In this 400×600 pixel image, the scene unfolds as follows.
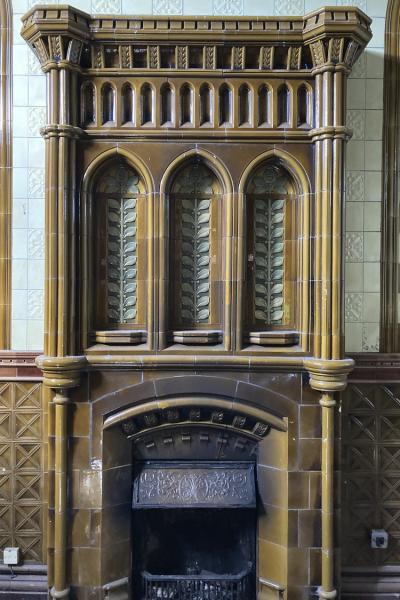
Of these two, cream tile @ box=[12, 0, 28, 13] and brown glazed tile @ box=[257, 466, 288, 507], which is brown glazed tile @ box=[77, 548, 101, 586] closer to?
brown glazed tile @ box=[257, 466, 288, 507]

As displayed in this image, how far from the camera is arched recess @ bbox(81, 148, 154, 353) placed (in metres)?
3.48

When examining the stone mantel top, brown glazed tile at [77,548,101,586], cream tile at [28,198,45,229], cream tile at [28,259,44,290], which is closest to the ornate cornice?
the stone mantel top

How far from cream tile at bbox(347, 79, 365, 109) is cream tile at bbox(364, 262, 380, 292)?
1.34m

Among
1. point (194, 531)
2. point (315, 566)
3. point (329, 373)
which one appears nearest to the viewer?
point (329, 373)

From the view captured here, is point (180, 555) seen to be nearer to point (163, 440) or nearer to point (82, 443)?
point (163, 440)

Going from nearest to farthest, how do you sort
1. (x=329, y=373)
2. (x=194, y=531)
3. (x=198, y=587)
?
1. (x=329, y=373)
2. (x=198, y=587)
3. (x=194, y=531)

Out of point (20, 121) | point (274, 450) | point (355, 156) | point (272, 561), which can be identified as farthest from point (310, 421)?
point (20, 121)

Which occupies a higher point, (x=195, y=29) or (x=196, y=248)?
(x=195, y=29)

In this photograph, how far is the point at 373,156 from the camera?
150 inches

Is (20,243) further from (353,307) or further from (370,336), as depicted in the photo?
(370,336)

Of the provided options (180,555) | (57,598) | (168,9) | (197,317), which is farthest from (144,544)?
(168,9)

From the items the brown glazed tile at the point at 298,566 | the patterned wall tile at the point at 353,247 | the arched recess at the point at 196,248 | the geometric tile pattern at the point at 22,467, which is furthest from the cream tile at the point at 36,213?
the brown glazed tile at the point at 298,566

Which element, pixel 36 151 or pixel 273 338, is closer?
pixel 273 338

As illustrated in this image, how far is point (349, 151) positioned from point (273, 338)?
173 centimetres
